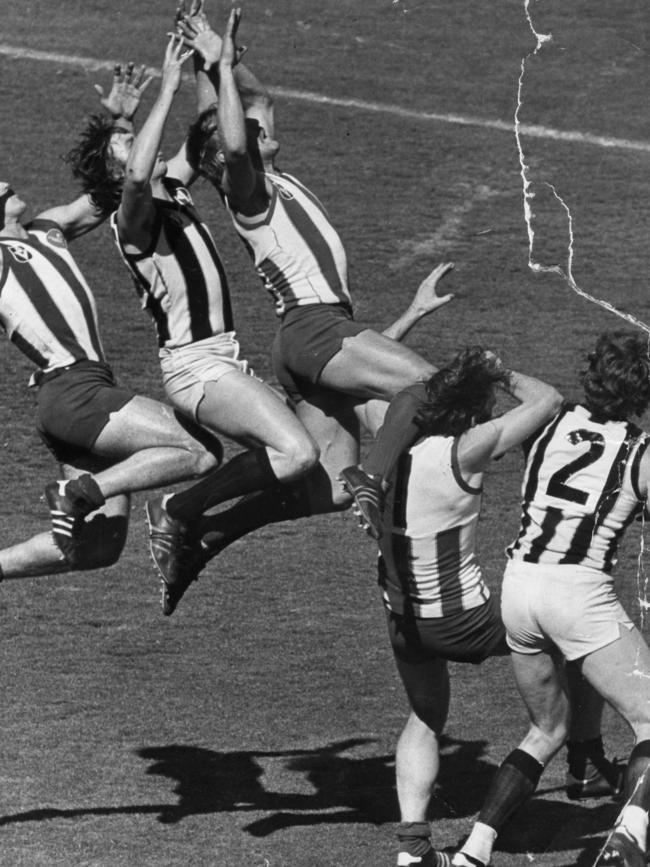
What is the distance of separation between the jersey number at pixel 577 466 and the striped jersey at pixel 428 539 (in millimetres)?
420

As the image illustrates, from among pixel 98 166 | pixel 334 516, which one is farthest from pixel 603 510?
pixel 334 516

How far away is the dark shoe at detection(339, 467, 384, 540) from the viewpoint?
776 cm

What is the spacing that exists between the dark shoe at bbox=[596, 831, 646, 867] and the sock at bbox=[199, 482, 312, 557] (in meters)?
2.79

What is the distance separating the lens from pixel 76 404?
348 inches

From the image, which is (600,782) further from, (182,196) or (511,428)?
(182,196)

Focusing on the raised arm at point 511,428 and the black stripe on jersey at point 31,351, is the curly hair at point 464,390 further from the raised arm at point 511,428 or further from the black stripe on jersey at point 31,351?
the black stripe on jersey at point 31,351

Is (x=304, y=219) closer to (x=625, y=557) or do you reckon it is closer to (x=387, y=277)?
(x=625, y=557)

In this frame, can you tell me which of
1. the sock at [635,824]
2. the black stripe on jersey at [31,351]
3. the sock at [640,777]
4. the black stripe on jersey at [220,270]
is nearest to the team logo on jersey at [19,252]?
the black stripe on jersey at [31,351]

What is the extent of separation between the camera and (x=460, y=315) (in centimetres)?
1614

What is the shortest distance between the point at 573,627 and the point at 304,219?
2.83 metres

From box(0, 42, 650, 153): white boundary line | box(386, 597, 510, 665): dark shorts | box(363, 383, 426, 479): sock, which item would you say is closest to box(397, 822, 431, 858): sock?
box(386, 597, 510, 665): dark shorts

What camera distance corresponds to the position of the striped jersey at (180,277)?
8805mm

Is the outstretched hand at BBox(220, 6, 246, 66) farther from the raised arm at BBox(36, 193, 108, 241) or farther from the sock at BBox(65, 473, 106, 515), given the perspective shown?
the sock at BBox(65, 473, 106, 515)

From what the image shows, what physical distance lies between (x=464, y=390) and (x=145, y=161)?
1.96 metres
